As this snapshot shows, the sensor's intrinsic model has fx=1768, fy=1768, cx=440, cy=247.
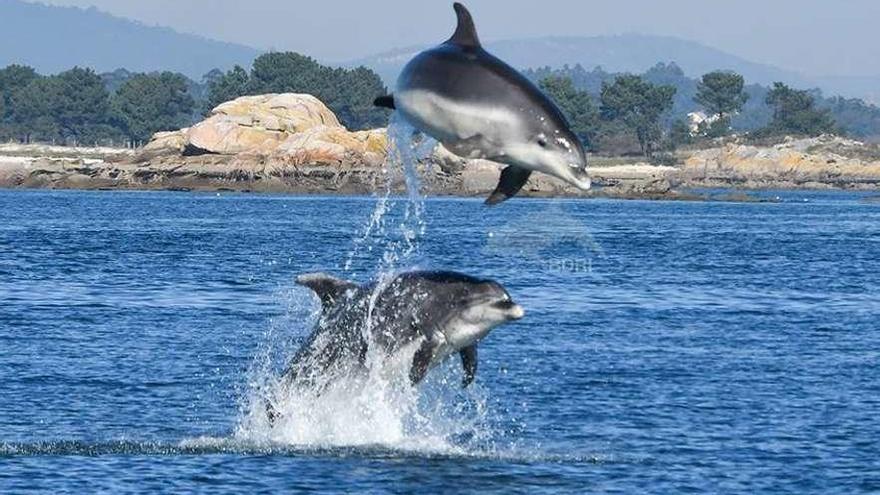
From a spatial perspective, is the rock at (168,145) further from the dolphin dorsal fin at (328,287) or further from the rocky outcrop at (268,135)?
the dolphin dorsal fin at (328,287)

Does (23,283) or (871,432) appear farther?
(23,283)

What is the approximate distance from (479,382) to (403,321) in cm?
1282

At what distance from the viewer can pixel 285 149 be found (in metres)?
155

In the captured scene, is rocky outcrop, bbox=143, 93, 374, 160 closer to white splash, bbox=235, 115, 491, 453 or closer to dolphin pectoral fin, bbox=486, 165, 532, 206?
white splash, bbox=235, 115, 491, 453

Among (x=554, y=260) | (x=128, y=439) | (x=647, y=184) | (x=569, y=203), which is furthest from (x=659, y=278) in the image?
(x=647, y=184)

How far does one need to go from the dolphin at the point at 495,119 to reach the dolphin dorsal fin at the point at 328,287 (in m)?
6.91

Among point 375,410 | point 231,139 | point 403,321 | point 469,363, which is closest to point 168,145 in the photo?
point 231,139

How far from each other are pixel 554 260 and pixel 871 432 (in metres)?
46.6

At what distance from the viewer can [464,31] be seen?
626 inches

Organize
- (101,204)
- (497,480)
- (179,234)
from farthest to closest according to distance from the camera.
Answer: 1. (101,204)
2. (179,234)
3. (497,480)

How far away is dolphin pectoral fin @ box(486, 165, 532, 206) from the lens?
1473 centimetres

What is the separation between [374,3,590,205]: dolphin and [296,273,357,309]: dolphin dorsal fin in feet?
22.7

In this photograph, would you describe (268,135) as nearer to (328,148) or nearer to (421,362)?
(328,148)

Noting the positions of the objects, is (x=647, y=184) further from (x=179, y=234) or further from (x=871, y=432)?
(x=871, y=432)
